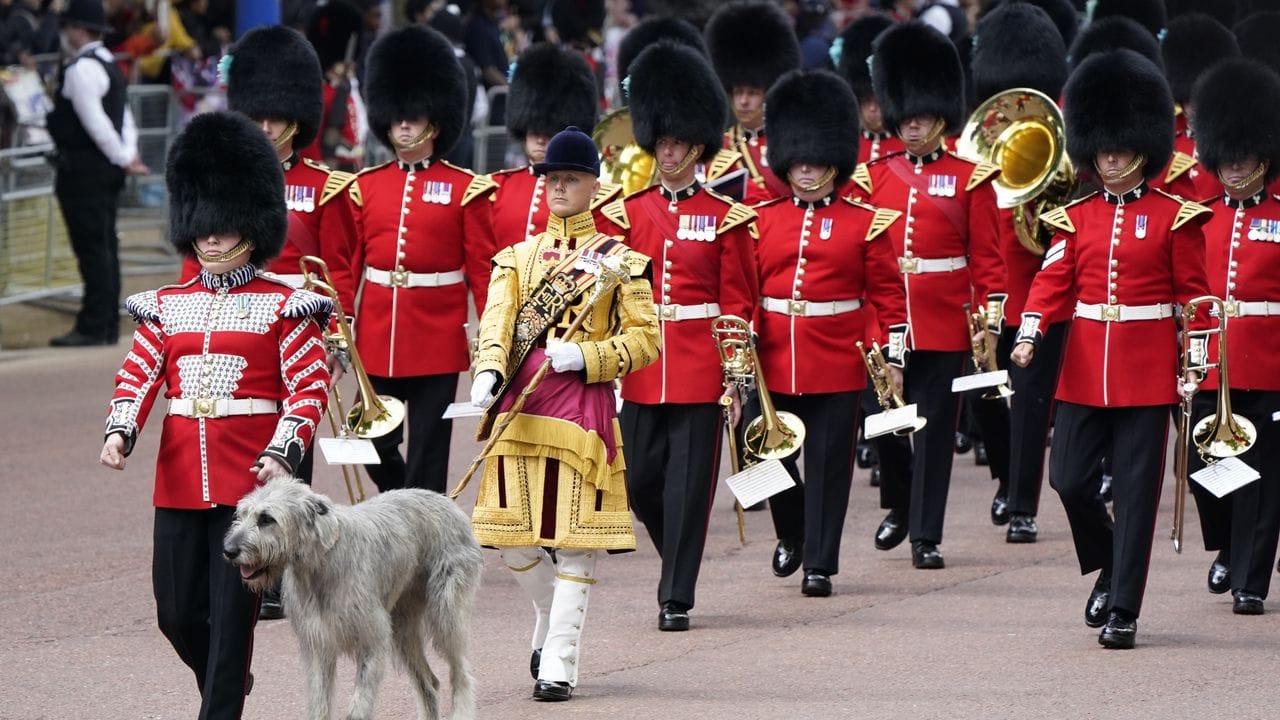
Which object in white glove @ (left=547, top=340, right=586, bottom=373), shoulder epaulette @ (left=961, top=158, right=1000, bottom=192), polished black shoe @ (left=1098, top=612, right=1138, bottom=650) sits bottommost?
polished black shoe @ (left=1098, top=612, right=1138, bottom=650)

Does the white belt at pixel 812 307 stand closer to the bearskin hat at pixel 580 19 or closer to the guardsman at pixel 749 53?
the guardsman at pixel 749 53

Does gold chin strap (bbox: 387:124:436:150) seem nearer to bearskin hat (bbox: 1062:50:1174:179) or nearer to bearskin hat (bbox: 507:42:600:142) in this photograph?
bearskin hat (bbox: 507:42:600:142)

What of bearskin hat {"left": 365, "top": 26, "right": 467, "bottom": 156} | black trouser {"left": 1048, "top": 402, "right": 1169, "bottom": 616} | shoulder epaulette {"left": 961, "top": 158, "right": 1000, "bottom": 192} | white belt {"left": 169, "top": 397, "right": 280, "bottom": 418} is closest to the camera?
white belt {"left": 169, "top": 397, "right": 280, "bottom": 418}

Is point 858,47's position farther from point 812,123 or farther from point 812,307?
point 812,307

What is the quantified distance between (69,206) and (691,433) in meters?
6.89

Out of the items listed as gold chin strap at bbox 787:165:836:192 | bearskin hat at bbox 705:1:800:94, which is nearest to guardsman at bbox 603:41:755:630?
gold chin strap at bbox 787:165:836:192

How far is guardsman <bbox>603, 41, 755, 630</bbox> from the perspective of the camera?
7609 millimetres

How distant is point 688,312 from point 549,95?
1890 mm

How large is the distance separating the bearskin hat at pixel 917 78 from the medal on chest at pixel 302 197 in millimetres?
2444

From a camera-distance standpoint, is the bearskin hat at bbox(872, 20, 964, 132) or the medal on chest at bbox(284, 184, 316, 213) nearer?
the medal on chest at bbox(284, 184, 316, 213)

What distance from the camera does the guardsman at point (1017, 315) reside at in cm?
907

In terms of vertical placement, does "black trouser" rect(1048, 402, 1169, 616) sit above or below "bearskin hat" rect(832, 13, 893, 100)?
below

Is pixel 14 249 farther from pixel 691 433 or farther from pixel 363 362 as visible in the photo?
pixel 691 433

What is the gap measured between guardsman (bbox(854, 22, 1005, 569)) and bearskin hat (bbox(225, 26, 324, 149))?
2108mm
